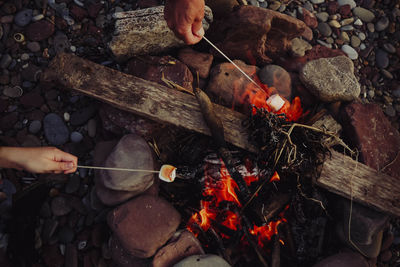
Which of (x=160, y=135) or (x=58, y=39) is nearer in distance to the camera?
(x=160, y=135)

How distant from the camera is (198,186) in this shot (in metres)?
2.90

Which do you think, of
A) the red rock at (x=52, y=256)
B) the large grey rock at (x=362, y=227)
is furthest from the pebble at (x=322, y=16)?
the red rock at (x=52, y=256)

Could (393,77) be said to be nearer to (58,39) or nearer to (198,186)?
(198,186)

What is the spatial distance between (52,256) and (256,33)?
133 inches

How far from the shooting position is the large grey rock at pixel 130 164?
8.73ft

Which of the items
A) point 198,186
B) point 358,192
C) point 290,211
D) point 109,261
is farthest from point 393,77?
point 109,261

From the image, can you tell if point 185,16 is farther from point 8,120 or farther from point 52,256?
point 52,256

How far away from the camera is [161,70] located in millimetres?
3088

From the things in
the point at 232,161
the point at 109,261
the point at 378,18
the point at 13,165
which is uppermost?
the point at 378,18

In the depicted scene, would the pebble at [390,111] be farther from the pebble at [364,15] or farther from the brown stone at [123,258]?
the brown stone at [123,258]

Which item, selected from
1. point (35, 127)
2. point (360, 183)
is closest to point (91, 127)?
point (35, 127)

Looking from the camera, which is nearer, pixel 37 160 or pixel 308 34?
pixel 37 160

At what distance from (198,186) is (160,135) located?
72cm

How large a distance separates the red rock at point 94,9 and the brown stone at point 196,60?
1.33 metres
